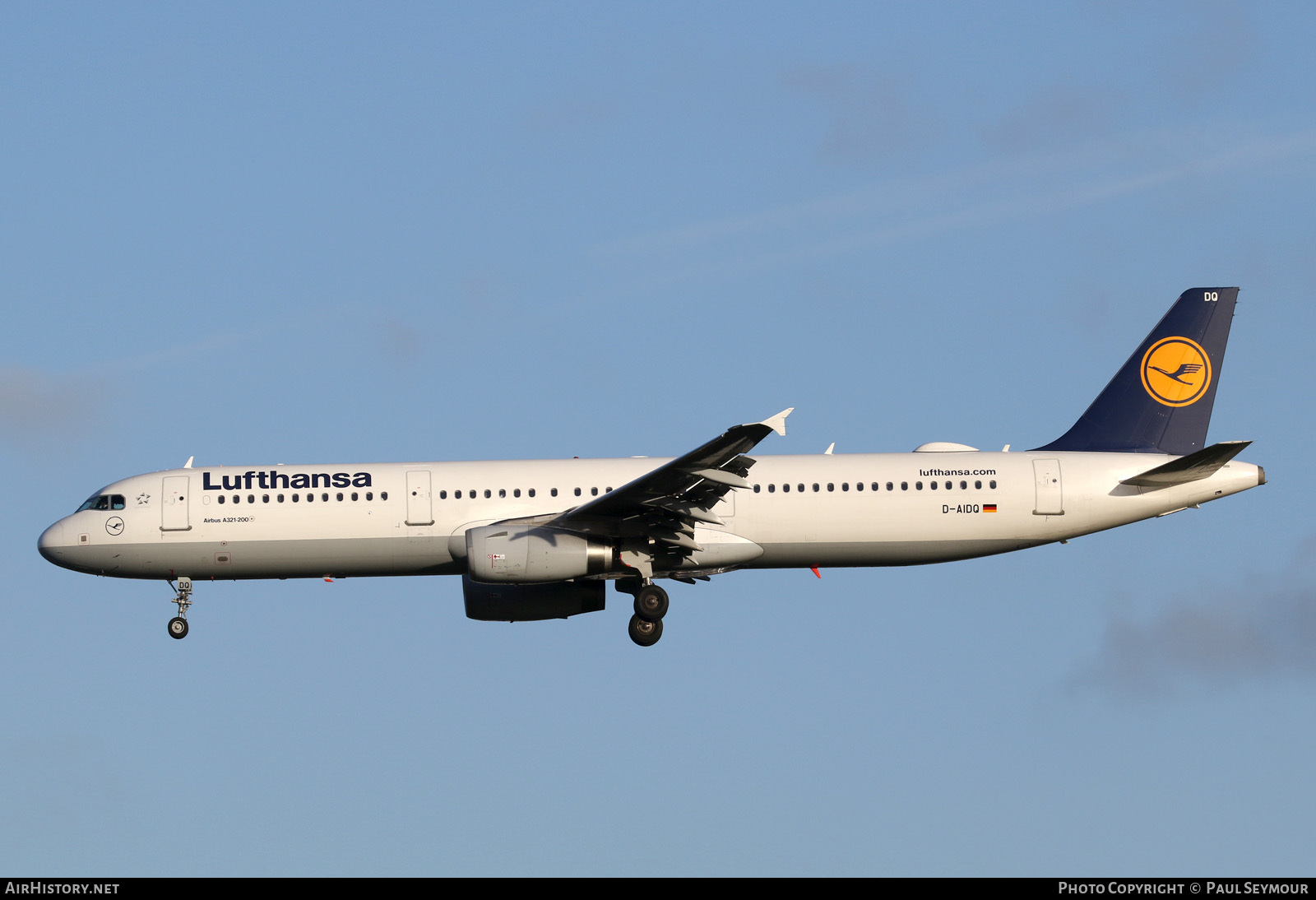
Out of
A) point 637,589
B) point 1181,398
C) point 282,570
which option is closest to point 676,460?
point 637,589

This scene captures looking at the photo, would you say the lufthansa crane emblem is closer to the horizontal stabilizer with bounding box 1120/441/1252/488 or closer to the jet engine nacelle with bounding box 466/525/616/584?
the horizontal stabilizer with bounding box 1120/441/1252/488

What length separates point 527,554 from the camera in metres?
33.2

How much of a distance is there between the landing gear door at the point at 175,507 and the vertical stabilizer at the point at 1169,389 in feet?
63.3

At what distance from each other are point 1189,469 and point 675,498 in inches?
437

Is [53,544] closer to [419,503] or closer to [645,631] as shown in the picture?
[419,503]

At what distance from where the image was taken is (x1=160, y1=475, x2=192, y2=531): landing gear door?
3575 cm

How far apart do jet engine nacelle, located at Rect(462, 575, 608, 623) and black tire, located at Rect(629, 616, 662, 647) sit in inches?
74.7

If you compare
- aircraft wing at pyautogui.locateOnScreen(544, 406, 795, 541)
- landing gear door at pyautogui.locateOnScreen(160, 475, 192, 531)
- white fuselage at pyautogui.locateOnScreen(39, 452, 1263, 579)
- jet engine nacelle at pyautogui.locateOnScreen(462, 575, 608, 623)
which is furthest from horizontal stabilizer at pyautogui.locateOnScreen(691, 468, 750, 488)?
landing gear door at pyautogui.locateOnScreen(160, 475, 192, 531)

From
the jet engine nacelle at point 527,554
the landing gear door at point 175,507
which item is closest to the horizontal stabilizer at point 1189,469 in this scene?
the jet engine nacelle at point 527,554

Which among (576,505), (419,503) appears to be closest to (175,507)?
(419,503)

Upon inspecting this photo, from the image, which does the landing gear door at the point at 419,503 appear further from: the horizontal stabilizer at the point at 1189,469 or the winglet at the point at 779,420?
the horizontal stabilizer at the point at 1189,469
